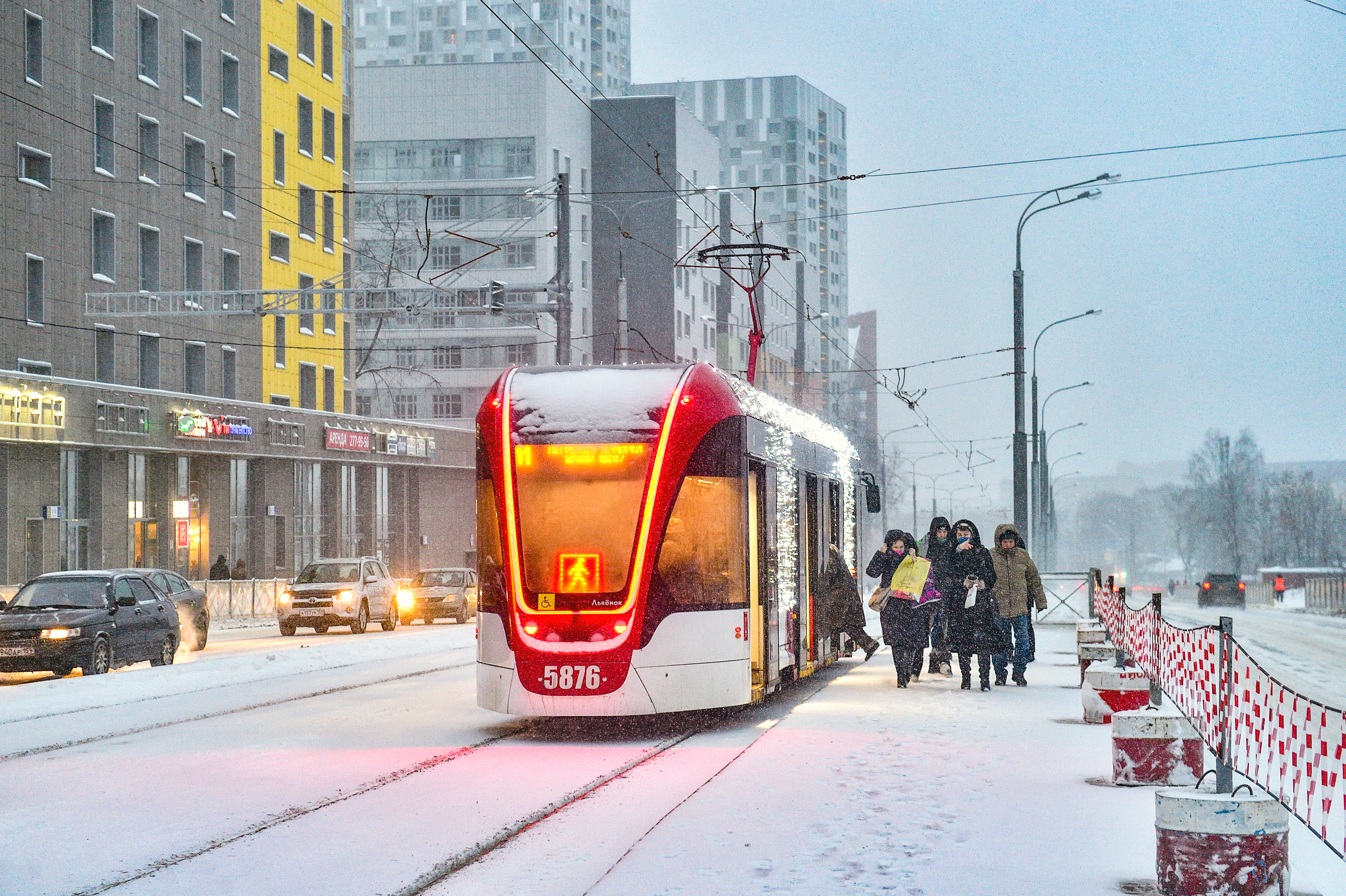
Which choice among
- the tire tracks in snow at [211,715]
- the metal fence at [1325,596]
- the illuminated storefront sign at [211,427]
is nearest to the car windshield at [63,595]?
the tire tracks in snow at [211,715]

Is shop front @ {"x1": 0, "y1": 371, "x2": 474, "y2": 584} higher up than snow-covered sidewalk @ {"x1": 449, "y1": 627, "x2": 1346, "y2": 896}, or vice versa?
shop front @ {"x1": 0, "y1": 371, "x2": 474, "y2": 584}

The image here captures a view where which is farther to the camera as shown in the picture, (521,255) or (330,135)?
(521,255)

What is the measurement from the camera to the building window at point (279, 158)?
57.8 m

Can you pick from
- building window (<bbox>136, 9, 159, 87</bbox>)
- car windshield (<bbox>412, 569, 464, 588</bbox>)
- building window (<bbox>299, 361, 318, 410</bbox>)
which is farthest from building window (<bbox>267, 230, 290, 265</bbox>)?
car windshield (<bbox>412, 569, 464, 588</bbox>)

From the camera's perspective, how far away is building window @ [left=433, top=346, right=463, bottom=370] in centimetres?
9050

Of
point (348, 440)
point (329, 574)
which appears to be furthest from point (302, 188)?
point (329, 574)

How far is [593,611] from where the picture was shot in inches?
535

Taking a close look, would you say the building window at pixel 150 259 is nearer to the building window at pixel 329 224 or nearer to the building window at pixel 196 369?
the building window at pixel 196 369

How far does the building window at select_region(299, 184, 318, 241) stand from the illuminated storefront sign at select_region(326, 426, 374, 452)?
7391mm

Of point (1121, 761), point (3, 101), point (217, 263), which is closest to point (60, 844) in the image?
point (1121, 761)

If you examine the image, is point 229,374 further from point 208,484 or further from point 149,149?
point 149,149

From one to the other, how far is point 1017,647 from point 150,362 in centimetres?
3624

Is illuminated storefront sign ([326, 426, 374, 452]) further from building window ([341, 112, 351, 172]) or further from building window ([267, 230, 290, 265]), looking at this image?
building window ([341, 112, 351, 172])

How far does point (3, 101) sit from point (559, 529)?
112 feet
